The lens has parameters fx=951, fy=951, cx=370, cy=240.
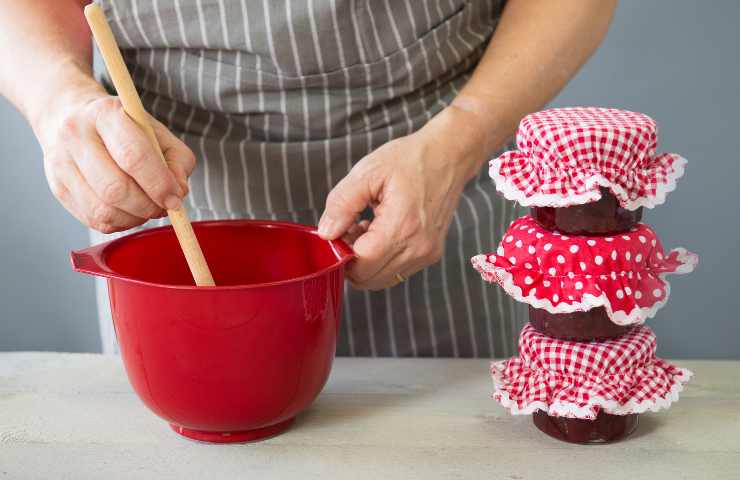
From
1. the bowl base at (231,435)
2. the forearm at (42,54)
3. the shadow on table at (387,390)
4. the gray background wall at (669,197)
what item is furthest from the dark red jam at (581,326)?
the gray background wall at (669,197)

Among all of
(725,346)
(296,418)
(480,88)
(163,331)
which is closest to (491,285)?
(480,88)

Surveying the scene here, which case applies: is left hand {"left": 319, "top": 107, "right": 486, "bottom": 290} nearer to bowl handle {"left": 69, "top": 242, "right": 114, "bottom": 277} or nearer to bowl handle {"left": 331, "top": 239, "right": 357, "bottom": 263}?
bowl handle {"left": 331, "top": 239, "right": 357, "bottom": 263}

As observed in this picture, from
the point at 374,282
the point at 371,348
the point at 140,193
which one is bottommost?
the point at 371,348

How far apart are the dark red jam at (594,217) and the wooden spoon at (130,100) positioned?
0.27 m

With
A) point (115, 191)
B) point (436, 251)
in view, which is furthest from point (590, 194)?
point (115, 191)

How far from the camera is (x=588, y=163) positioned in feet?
2.20

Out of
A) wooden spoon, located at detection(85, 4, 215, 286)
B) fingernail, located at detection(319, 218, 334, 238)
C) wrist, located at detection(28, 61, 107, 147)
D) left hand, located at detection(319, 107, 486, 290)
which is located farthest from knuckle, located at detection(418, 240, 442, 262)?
wrist, located at detection(28, 61, 107, 147)

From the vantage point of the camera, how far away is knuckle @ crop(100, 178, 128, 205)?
0.74 m

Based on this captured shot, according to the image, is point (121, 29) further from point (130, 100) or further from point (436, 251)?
point (436, 251)

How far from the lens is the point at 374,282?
84 cm

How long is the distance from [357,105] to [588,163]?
1.16ft

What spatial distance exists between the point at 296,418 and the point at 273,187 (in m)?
0.29

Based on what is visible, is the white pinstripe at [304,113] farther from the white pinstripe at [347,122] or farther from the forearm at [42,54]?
the forearm at [42,54]

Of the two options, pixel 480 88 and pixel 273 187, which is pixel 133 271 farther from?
pixel 480 88
